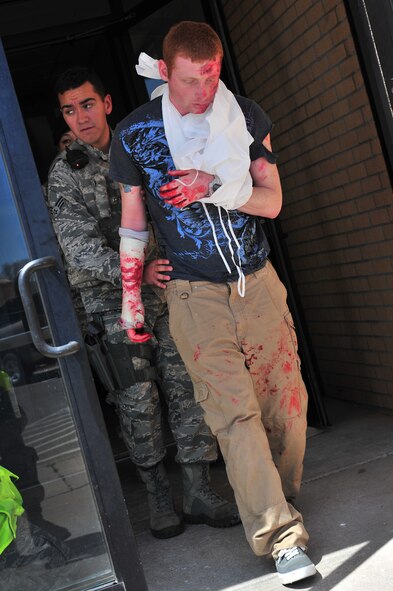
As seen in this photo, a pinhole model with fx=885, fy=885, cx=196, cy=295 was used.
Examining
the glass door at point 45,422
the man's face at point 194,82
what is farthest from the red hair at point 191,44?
the glass door at point 45,422

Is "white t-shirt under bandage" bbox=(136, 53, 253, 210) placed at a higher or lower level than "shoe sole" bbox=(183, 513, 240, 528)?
higher

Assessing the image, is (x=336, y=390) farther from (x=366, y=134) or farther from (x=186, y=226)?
(x=186, y=226)

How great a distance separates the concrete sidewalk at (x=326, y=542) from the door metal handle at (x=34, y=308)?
1.03 meters

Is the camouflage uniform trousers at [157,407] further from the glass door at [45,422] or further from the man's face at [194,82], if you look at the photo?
the man's face at [194,82]

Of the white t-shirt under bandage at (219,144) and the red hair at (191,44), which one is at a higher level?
the red hair at (191,44)

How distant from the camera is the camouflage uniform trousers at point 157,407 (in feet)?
12.4

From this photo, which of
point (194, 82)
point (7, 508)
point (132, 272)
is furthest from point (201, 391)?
point (194, 82)

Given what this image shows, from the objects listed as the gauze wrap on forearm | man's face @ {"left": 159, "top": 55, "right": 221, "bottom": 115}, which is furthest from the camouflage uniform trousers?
man's face @ {"left": 159, "top": 55, "right": 221, "bottom": 115}

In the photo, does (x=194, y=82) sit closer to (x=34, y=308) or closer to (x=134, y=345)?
(x=34, y=308)

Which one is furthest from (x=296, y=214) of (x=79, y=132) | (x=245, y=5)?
(x=79, y=132)

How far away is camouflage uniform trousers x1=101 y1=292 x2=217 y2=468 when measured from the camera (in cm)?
377

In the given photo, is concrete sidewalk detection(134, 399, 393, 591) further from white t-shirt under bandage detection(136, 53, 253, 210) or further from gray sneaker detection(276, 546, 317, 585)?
white t-shirt under bandage detection(136, 53, 253, 210)

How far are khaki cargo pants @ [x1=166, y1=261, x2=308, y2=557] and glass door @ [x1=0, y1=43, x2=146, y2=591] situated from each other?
46 centimetres

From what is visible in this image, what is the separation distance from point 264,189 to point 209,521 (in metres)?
1.43
